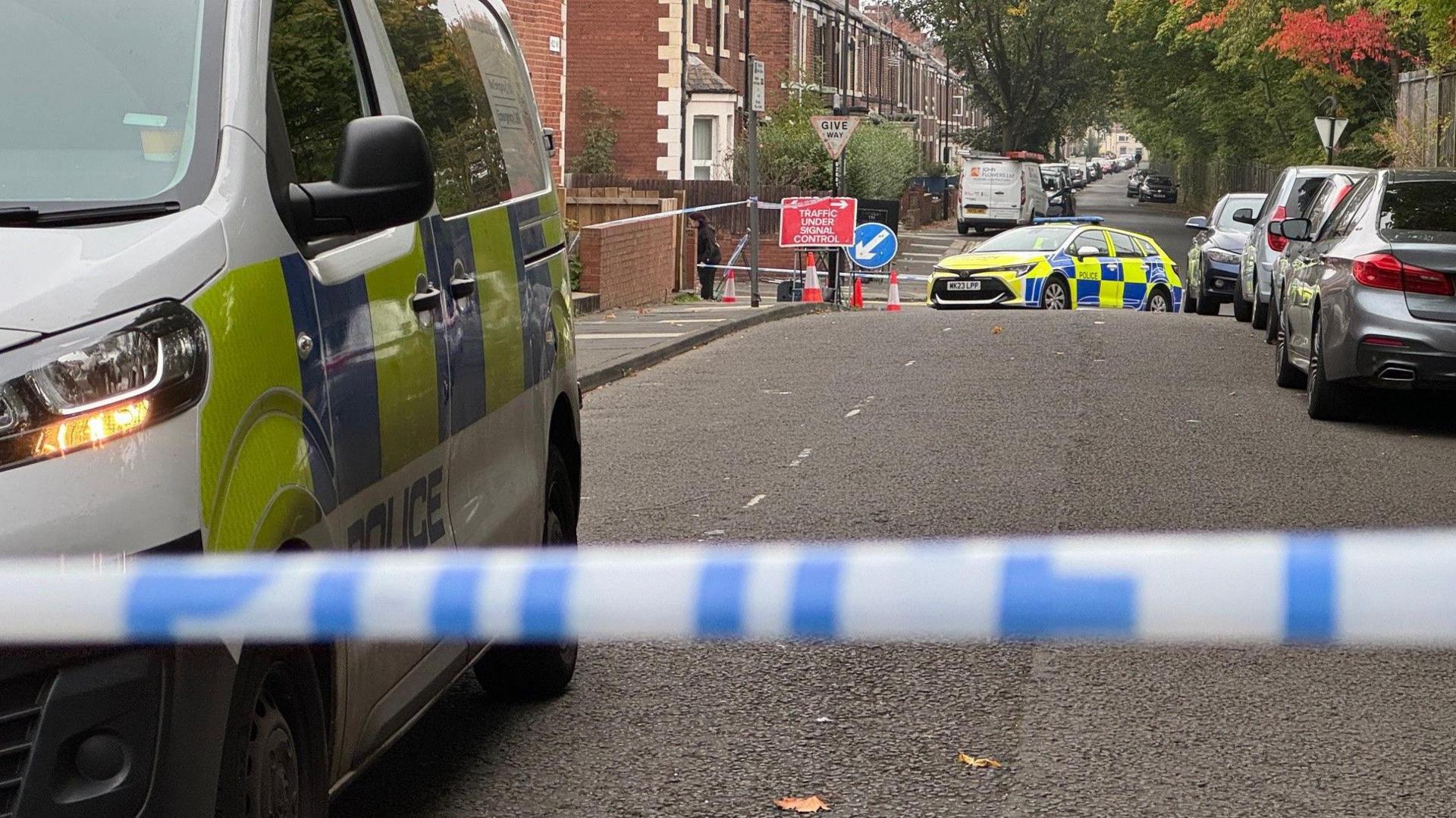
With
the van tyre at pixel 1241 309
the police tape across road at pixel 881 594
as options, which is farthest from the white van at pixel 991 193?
the police tape across road at pixel 881 594

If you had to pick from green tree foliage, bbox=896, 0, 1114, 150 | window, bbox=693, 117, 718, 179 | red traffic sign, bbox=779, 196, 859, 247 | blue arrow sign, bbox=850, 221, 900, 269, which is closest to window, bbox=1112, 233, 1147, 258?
blue arrow sign, bbox=850, 221, 900, 269

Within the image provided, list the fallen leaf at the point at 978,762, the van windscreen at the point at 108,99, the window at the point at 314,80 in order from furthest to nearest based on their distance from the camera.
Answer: the fallen leaf at the point at 978,762
the window at the point at 314,80
the van windscreen at the point at 108,99

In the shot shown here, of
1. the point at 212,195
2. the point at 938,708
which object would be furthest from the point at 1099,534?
the point at 212,195

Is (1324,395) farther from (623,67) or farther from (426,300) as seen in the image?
(623,67)

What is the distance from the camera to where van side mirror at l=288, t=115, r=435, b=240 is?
11.5 ft

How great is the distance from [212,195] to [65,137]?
1.19ft

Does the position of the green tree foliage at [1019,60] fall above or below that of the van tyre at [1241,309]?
above

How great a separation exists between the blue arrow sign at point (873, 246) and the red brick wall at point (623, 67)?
17558mm

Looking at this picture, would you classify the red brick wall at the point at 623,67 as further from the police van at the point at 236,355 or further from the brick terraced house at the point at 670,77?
the police van at the point at 236,355

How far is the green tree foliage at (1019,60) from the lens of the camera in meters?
79.2

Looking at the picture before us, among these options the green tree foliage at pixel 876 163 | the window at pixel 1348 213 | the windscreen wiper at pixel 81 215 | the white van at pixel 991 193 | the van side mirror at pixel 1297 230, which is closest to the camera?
the windscreen wiper at pixel 81 215

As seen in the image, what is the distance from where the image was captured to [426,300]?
4.16m

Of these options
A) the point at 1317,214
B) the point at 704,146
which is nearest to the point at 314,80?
the point at 1317,214

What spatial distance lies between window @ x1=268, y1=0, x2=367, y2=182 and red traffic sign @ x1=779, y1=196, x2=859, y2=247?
2309cm
